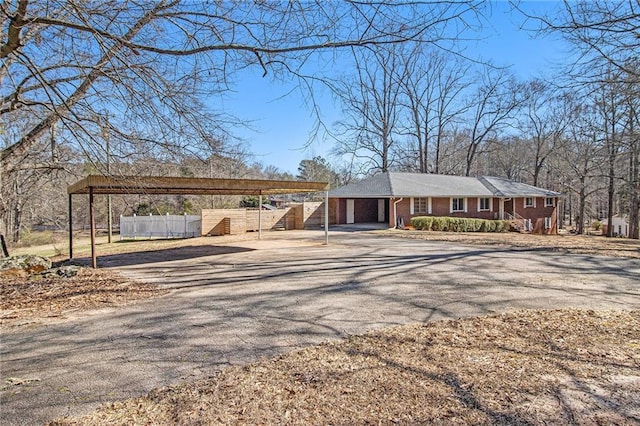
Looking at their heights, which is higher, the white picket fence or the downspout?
the downspout

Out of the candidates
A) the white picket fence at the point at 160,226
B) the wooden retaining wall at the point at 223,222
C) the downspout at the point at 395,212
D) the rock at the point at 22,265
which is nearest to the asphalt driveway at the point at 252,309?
the rock at the point at 22,265

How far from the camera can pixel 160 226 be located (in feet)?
70.7

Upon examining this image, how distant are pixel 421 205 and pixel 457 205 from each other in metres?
3.19

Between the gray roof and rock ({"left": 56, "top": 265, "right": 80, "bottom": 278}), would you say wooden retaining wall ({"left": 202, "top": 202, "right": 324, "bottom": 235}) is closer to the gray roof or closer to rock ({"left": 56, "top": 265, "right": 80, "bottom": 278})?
the gray roof

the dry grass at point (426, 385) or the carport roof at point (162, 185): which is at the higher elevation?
Result: the carport roof at point (162, 185)

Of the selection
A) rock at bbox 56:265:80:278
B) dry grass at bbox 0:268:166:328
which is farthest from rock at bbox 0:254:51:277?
rock at bbox 56:265:80:278

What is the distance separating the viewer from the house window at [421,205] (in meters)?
22.1

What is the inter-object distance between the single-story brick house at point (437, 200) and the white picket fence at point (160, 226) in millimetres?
8575

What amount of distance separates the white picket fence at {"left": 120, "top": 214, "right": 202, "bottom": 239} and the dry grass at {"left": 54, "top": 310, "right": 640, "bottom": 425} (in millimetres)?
18468

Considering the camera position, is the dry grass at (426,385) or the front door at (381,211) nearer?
the dry grass at (426,385)

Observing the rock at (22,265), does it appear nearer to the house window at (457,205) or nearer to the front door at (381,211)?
the front door at (381,211)

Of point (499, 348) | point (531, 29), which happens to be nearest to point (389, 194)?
point (531, 29)

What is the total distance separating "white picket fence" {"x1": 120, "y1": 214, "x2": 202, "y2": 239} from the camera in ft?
68.4

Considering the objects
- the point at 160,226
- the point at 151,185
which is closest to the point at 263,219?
the point at 160,226
